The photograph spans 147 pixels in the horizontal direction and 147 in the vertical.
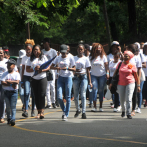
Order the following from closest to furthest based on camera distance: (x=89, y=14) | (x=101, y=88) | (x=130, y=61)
Answer: (x=130, y=61), (x=101, y=88), (x=89, y=14)

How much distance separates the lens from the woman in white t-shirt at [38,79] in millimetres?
10914

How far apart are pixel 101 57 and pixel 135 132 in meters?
4.19

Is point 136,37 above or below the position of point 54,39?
below

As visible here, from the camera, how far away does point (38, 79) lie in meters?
10.9

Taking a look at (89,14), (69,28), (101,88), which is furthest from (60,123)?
(69,28)

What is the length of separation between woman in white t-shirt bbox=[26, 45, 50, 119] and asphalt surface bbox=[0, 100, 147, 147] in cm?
42

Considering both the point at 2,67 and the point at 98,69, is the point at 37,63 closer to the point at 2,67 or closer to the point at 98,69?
the point at 2,67

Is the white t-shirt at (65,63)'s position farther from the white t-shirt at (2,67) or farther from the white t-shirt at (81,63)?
the white t-shirt at (2,67)

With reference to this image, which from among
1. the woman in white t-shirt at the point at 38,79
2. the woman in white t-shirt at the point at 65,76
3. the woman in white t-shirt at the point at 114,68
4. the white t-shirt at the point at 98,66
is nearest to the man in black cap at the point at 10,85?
the woman in white t-shirt at the point at 38,79

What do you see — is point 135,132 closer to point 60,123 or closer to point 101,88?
Result: point 60,123

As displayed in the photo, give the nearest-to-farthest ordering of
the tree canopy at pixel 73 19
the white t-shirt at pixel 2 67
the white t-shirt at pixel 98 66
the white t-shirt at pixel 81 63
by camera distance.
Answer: the white t-shirt at pixel 2 67 → the white t-shirt at pixel 81 63 → the white t-shirt at pixel 98 66 → the tree canopy at pixel 73 19

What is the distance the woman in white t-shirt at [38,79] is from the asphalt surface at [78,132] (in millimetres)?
418

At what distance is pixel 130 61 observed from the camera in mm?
11039

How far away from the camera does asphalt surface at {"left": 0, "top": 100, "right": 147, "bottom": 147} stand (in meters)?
7.57
